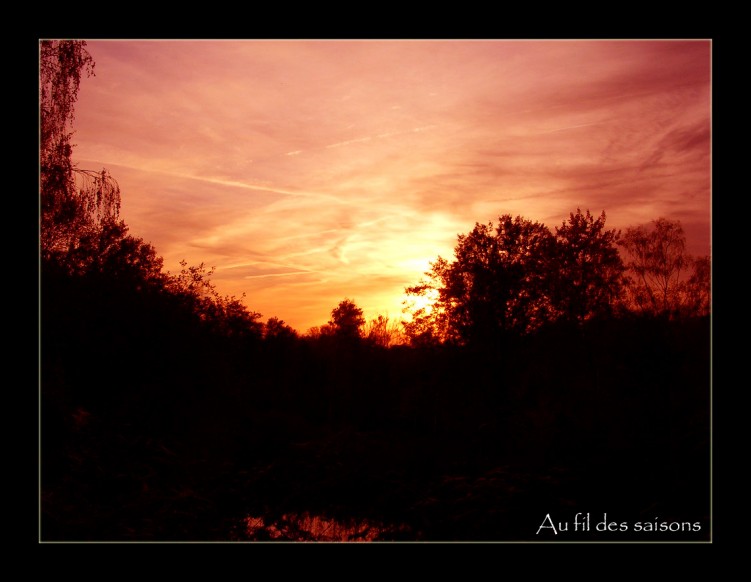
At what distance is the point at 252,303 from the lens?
22.1 metres

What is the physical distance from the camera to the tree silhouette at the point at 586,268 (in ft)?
66.6

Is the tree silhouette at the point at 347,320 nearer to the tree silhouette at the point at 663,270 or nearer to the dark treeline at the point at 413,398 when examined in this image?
the dark treeline at the point at 413,398

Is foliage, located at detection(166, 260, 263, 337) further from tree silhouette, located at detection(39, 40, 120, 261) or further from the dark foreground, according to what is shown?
tree silhouette, located at detection(39, 40, 120, 261)

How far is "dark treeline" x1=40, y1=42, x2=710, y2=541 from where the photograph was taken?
10.8m

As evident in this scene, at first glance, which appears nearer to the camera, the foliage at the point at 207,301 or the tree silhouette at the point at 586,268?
the foliage at the point at 207,301

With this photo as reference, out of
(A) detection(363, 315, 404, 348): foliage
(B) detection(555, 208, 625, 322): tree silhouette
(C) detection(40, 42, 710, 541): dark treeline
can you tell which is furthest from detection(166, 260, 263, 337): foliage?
(B) detection(555, 208, 625, 322): tree silhouette

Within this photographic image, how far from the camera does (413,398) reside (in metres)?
22.8

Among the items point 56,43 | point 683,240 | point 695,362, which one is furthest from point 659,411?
point 56,43

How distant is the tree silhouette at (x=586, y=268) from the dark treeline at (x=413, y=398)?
94mm

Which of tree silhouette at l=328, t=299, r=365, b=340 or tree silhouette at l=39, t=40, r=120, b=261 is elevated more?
tree silhouette at l=39, t=40, r=120, b=261

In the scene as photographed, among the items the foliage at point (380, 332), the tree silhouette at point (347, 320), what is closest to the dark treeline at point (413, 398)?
the tree silhouette at point (347, 320)

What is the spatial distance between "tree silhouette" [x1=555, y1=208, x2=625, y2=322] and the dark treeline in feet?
0.31

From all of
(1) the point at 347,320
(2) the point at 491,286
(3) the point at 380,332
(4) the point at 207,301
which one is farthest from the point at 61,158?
(3) the point at 380,332
